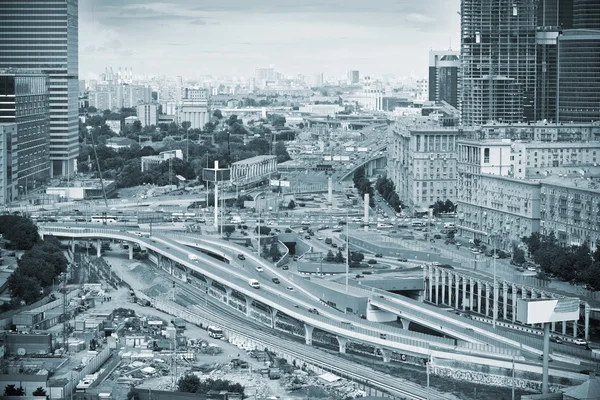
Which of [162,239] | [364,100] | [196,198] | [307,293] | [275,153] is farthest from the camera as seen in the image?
[364,100]

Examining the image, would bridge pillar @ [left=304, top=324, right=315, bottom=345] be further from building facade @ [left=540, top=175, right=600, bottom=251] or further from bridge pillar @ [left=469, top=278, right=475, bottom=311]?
building facade @ [left=540, top=175, right=600, bottom=251]

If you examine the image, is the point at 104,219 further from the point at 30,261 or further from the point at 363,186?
the point at 363,186

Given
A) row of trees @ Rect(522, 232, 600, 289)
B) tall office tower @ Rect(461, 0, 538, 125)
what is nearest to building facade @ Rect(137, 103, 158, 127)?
tall office tower @ Rect(461, 0, 538, 125)

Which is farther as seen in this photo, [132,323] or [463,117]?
[463,117]

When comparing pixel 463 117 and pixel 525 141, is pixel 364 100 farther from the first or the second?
pixel 525 141

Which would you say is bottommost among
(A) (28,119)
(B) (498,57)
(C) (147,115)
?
(C) (147,115)

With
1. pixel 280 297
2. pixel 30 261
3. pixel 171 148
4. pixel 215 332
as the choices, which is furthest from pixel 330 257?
pixel 171 148

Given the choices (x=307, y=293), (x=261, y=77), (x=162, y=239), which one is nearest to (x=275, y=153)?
(x=162, y=239)
